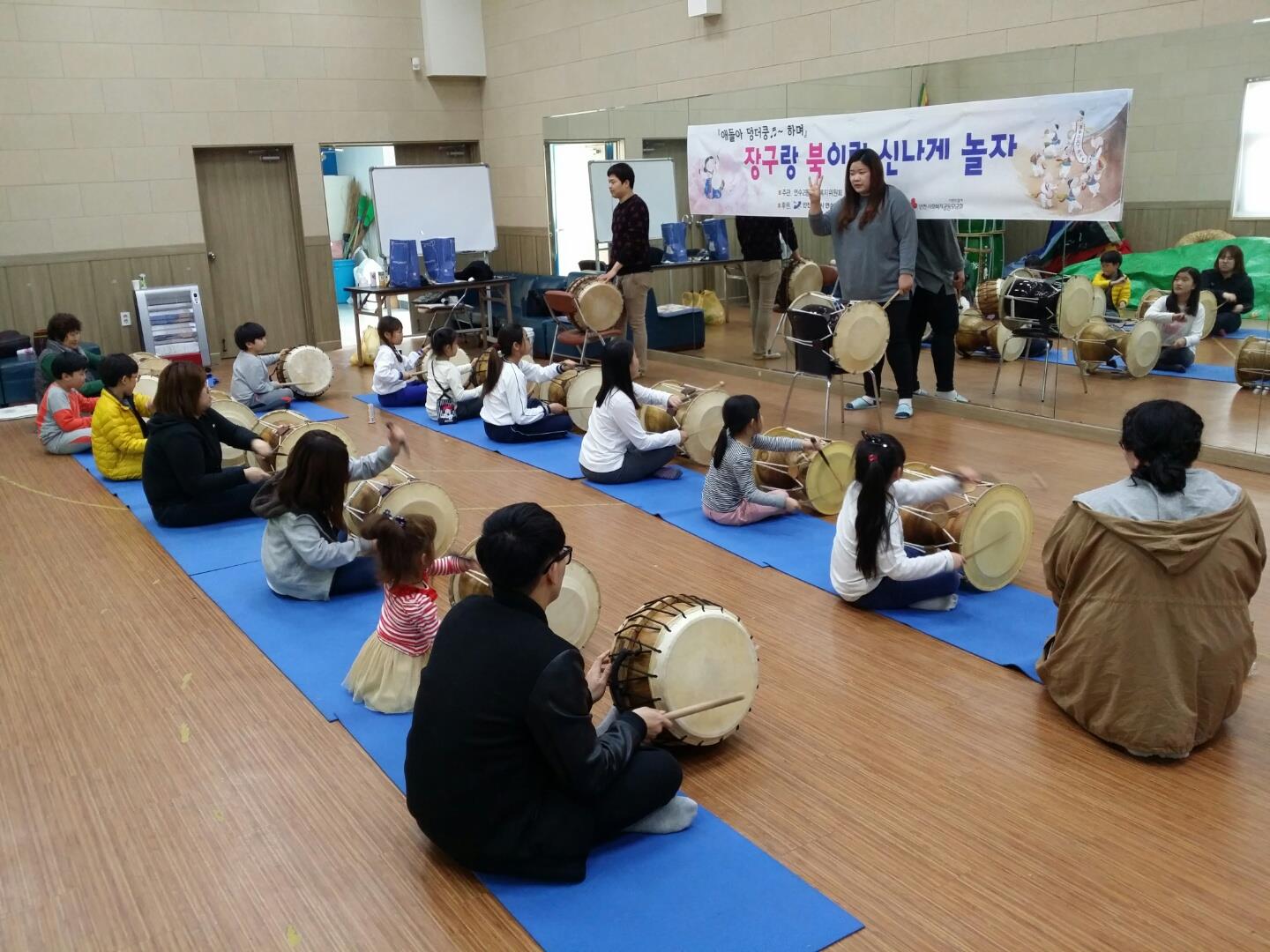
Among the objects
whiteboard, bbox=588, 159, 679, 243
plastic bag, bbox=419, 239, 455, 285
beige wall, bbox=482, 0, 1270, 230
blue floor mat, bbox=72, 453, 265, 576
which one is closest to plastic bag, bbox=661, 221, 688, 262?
whiteboard, bbox=588, 159, 679, 243

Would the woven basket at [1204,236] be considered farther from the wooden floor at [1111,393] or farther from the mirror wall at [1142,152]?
the wooden floor at [1111,393]

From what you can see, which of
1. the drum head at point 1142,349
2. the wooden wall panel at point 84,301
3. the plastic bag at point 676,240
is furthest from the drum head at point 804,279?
the wooden wall panel at point 84,301

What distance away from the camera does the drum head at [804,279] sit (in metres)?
8.27

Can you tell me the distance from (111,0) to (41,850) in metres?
9.34

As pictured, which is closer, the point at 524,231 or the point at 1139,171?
the point at 1139,171

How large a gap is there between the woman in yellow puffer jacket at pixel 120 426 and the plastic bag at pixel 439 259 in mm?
4008

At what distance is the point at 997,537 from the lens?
4062mm

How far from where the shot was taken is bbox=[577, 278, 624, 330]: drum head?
315 inches

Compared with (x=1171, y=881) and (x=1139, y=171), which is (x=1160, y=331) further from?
A: (x=1171, y=881)

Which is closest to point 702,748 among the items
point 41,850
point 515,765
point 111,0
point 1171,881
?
point 515,765

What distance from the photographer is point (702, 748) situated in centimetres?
309

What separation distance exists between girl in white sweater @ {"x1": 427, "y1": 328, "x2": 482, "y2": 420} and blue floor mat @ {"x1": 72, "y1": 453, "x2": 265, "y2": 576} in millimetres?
2251

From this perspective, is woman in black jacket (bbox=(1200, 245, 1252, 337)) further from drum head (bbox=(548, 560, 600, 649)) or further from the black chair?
drum head (bbox=(548, 560, 600, 649))

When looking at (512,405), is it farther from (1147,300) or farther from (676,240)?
(1147,300)
